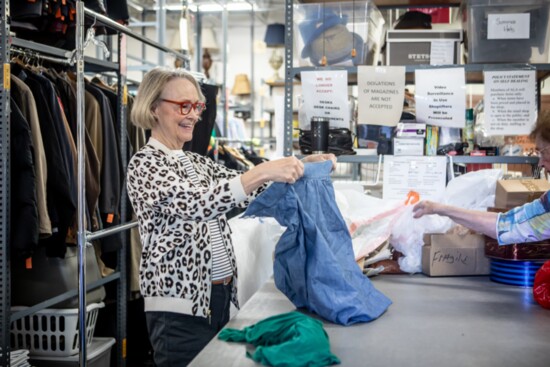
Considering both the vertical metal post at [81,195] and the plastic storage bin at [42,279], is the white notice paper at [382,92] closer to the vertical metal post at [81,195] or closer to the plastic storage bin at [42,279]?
the vertical metal post at [81,195]

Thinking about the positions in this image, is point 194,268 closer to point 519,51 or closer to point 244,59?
point 519,51

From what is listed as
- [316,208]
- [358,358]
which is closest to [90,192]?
[316,208]

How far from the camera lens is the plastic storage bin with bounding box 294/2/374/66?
2697mm

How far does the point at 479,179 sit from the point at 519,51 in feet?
1.90

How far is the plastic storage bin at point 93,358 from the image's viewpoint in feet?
10.3

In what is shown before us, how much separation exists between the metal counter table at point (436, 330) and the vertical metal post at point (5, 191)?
1132 millimetres

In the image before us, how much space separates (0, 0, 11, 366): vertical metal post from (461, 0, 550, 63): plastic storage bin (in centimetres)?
197

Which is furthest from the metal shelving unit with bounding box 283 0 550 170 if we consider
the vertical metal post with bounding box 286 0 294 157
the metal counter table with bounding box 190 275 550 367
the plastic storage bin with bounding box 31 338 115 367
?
the plastic storage bin with bounding box 31 338 115 367

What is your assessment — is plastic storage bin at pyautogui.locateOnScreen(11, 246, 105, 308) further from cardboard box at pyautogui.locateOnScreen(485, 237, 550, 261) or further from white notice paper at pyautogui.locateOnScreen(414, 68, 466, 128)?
cardboard box at pyautogui.locateOnScreen(485, 237, 550, 261)

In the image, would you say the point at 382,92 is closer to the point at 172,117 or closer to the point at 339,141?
the point at 339,141

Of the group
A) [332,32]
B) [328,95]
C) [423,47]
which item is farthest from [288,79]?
[423,47]

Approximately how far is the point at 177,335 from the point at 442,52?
5.70ft

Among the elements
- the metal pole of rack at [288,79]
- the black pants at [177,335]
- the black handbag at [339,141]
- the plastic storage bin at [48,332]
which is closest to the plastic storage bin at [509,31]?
the black handbag at [339,141]

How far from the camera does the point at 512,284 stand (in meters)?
2.25
